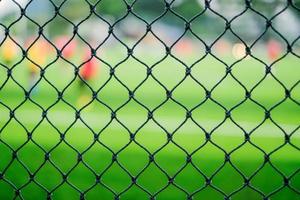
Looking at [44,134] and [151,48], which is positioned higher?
[151,48]

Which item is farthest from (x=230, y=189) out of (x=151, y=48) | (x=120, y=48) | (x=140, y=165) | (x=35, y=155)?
(x=151, y=48)

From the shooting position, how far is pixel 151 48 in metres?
58.1

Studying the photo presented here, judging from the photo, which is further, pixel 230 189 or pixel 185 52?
pixel 185 52

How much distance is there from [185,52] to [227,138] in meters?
48.2

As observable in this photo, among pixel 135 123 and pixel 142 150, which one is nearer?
pixel 142 150

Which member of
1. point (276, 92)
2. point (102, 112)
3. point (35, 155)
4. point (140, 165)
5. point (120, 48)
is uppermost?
point (120, 48)

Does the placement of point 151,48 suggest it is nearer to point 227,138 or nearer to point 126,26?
point 126,26

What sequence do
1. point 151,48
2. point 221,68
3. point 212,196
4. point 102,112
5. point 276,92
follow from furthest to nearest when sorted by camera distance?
point 151,48, point 221,68, point 276,92, point 102,112, point 212,196

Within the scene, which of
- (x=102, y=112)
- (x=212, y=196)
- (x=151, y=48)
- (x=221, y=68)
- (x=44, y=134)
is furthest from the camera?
(x=151, y=48)

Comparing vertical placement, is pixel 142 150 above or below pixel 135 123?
below

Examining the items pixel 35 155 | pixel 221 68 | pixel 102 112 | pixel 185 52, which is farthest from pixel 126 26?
pixel 35 155

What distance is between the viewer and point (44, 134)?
7984 mm

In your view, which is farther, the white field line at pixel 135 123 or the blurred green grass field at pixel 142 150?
the white field line at pixel 135 123

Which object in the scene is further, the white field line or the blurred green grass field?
the white field line
